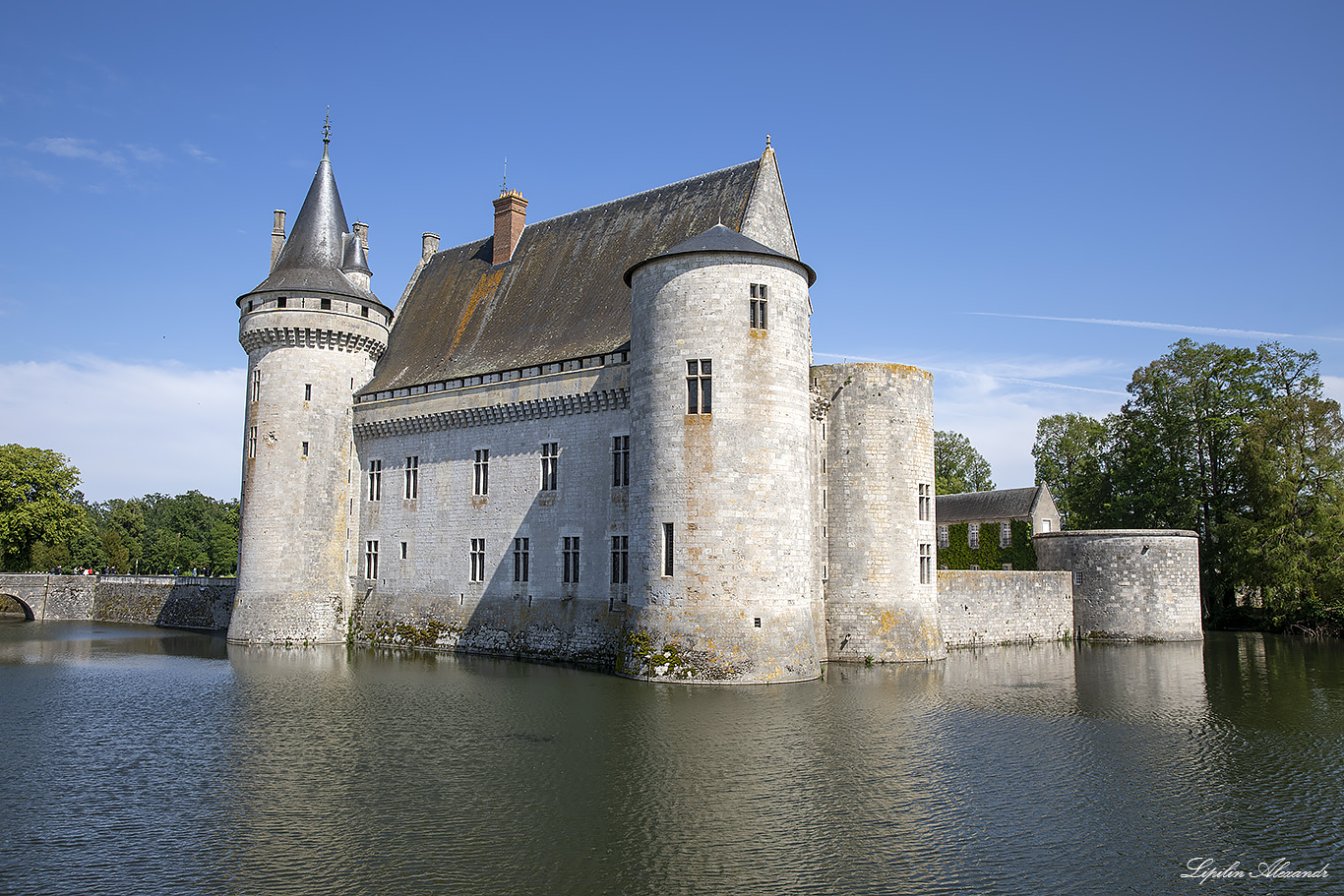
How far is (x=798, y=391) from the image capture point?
2180 centimetres

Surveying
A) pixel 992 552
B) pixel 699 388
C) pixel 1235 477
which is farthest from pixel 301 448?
pixel 1235 477

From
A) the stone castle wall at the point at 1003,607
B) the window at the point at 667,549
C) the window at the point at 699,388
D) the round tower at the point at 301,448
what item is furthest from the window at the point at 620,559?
the round tower at the point at 301,448

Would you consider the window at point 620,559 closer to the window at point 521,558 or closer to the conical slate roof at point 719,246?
the window at point 521,558

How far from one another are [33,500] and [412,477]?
1135 inches

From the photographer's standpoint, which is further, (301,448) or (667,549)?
(301,448)

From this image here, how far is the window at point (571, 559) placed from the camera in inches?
968

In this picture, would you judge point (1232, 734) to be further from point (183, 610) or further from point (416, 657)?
point (183, 610)

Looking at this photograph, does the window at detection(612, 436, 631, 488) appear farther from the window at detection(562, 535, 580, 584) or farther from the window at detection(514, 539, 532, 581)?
the window at detection(514, 539, 532, 581)

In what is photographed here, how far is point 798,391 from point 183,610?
28040mm

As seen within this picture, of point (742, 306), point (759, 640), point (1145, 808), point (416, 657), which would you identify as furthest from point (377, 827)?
point (416, 657)

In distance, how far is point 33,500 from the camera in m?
45.7

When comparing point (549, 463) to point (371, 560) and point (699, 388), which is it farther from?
point (371, 560)

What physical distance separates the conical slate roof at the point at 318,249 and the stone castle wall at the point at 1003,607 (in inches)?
826

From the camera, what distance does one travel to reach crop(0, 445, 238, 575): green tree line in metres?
44.7
